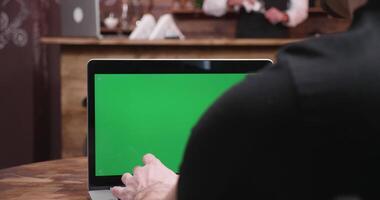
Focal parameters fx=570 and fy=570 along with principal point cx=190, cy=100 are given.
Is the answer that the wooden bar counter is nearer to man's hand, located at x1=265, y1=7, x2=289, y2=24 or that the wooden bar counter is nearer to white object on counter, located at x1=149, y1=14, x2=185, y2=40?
white object on counter, located at x1=149, y1=14, x2=185, y2=40

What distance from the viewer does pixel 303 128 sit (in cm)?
39

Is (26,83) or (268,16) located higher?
(268,16)

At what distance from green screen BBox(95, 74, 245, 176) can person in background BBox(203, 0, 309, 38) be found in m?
2.93

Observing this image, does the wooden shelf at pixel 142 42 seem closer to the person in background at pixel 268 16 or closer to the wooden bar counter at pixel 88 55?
the wooden bar counter at pixel 88 55

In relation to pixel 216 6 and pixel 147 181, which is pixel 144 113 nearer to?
pixel 147 181

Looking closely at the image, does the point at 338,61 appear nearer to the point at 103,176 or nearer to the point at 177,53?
the point at 103,176

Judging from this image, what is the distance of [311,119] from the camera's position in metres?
0.39

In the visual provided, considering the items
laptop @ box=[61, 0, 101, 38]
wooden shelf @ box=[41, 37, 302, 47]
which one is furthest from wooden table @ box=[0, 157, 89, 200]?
laptop @ box=[61, 0, 101, 38]

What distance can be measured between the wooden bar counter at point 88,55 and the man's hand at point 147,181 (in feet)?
6.79

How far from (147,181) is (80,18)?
8.28 ft

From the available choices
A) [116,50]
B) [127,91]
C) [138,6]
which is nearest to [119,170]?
[127,91]

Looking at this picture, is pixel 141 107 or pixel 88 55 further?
pixel 88 55

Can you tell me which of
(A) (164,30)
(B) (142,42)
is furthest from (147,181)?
(A) (164,30)

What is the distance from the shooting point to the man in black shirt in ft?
1.26
